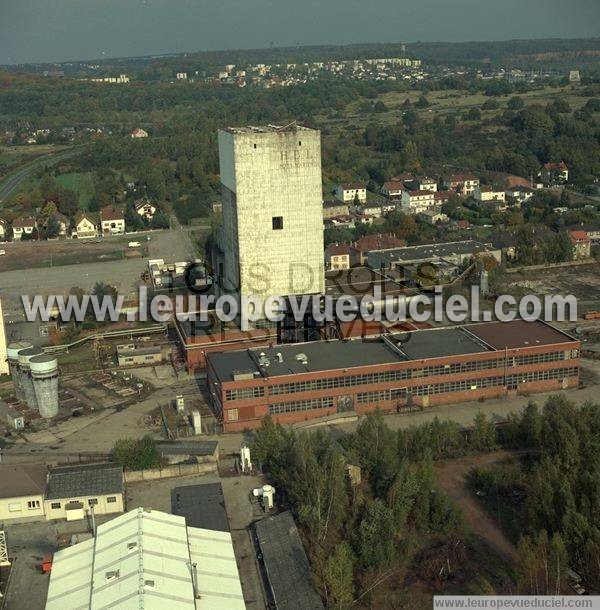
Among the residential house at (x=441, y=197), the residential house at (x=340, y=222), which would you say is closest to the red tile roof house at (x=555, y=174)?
the residential house at (x=441, y=197)

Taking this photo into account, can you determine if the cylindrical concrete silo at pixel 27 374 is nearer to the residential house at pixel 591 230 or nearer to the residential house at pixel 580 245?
the residential house at pixel 580 245

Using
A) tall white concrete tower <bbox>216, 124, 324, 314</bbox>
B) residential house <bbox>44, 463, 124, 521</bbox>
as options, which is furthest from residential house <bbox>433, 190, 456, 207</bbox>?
residential house <bbox>44, 463, 124, 521</bbox>

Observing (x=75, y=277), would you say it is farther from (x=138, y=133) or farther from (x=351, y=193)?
(x=138, y=133)

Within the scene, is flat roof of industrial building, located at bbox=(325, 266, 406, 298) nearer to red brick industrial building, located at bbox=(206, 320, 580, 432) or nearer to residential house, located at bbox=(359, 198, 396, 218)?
red brick industrial building, located at bbox=(206, 320, 580, 432)

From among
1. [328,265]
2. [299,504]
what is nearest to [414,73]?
[328,265]

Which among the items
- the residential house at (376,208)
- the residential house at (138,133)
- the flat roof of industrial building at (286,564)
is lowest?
the flat roof of industrial building at (286,564)

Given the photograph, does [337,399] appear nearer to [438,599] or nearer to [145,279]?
[438,599]
